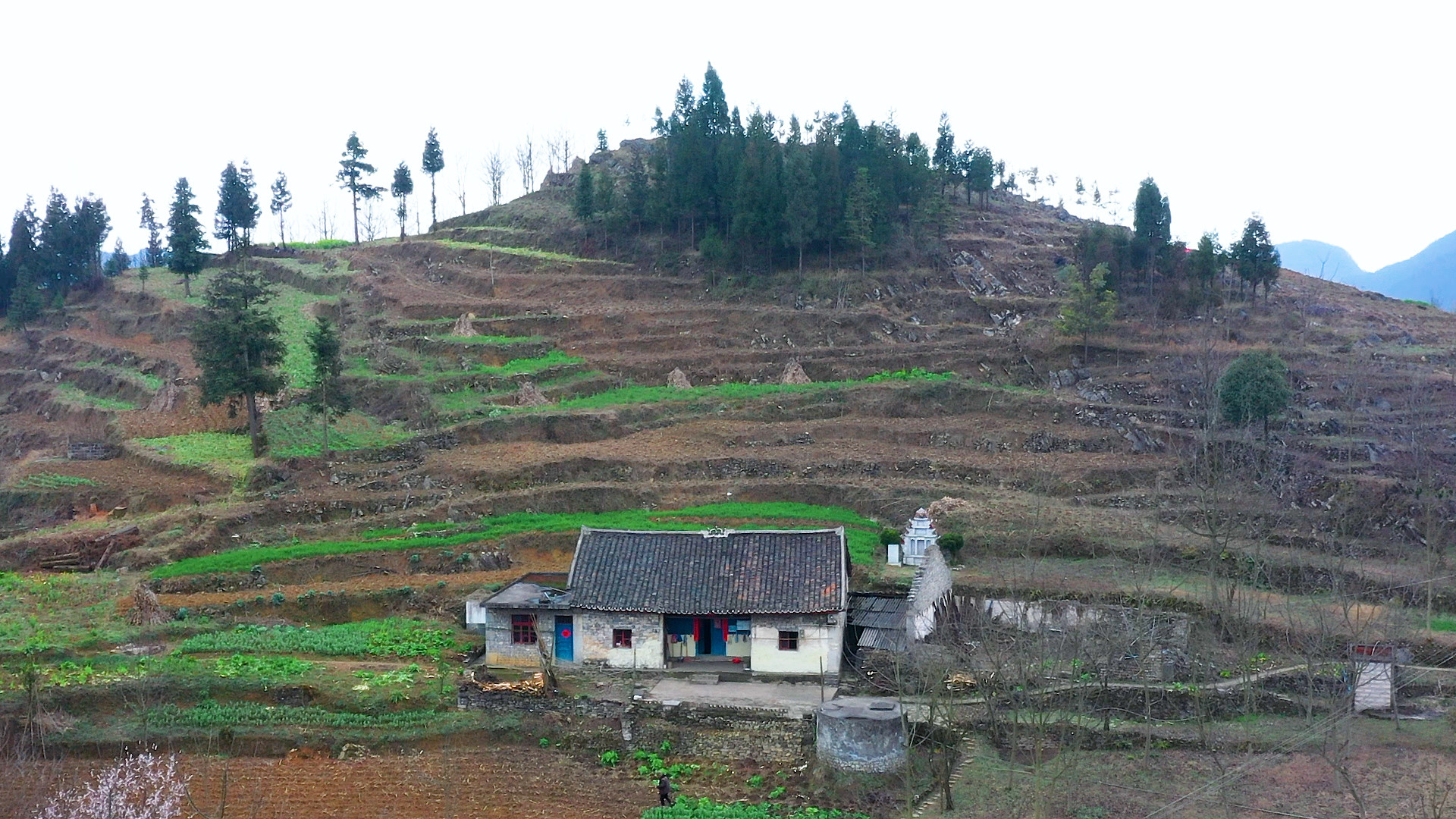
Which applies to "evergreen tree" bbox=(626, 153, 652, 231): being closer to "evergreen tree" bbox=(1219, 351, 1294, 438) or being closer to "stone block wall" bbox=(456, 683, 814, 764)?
"evergreen tree" bbox=(1219, 351, 1294, 438)

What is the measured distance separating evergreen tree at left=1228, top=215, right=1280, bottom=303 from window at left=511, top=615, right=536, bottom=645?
39.3 metres

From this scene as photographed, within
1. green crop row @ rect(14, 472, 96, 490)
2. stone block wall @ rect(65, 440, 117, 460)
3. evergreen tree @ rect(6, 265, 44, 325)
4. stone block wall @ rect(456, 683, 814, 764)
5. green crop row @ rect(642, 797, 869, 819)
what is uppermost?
evergreen tree @ rect(6, 265, 44, 325)

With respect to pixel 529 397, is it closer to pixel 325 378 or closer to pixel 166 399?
pixel 325 378

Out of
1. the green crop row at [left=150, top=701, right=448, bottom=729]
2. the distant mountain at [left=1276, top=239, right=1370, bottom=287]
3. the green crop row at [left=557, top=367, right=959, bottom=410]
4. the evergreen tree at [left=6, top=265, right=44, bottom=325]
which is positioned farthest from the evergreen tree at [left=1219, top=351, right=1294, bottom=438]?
the distant mountain at [left=1276, top=239, right=1370, bottom=287]

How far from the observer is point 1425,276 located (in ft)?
365

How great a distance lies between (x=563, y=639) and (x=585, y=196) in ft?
119

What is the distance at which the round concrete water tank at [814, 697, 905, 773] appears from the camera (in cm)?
2178

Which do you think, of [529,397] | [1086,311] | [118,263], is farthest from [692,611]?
[118,263]

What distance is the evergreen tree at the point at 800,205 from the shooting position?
174 ft

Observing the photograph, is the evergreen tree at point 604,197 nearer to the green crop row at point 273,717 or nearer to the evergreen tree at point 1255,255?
the evergreen tree at point 1255,255

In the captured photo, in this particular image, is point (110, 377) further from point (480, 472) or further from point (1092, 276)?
point (1092, 276)

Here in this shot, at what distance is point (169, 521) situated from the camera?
34.2 metres

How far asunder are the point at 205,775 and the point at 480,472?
17900mm

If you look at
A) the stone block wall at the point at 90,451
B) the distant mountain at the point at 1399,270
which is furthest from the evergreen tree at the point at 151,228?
the distant mountain at the point at 1399,270
